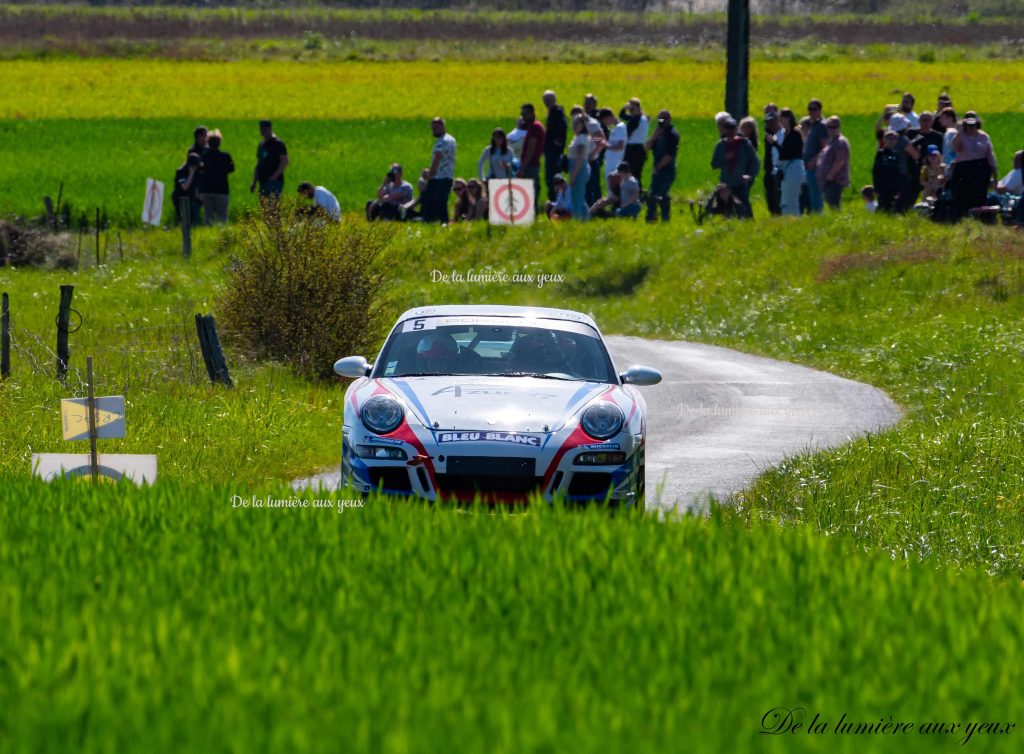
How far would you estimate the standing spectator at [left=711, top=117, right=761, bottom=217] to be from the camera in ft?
92.0

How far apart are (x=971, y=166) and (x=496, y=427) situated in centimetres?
1723

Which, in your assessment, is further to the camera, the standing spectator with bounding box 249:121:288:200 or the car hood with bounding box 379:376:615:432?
the standing spectator with bounding box 249:121:288:200

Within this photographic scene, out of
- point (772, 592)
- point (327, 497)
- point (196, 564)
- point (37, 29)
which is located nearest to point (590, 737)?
point (772, 592)

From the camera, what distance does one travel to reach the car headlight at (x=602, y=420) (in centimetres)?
1017

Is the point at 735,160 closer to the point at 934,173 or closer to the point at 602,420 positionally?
the point at 934,173

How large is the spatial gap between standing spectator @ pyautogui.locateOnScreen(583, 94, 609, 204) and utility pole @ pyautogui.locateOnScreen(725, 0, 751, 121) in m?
4.31

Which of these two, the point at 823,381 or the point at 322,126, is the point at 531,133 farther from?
the point at 322,126

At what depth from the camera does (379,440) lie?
33.3 ft

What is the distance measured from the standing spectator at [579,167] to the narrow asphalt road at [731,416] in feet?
21.5

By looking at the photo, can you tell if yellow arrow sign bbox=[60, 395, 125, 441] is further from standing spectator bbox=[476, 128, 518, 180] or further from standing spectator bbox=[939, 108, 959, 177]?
standing spectator bbox=[476, 128, 518, 180]

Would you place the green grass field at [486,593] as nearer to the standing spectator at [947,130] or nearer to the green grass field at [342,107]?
the standing spectator at [947,130]

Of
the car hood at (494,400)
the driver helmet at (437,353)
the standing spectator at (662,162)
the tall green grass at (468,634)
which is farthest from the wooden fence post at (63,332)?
the standing spectator at (662,162)

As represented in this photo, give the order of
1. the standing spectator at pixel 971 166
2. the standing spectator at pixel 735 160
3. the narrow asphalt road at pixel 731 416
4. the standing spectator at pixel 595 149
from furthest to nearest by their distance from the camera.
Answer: the standing spectator at pixel 595 149 < the standing spectator at pixel 735 160 < the standing spectator at pixel 971 166 < the narrow asphalt road at pixel 731 416

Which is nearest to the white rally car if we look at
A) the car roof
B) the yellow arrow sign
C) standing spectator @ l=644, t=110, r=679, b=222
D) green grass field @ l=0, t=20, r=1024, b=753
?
the car roof
